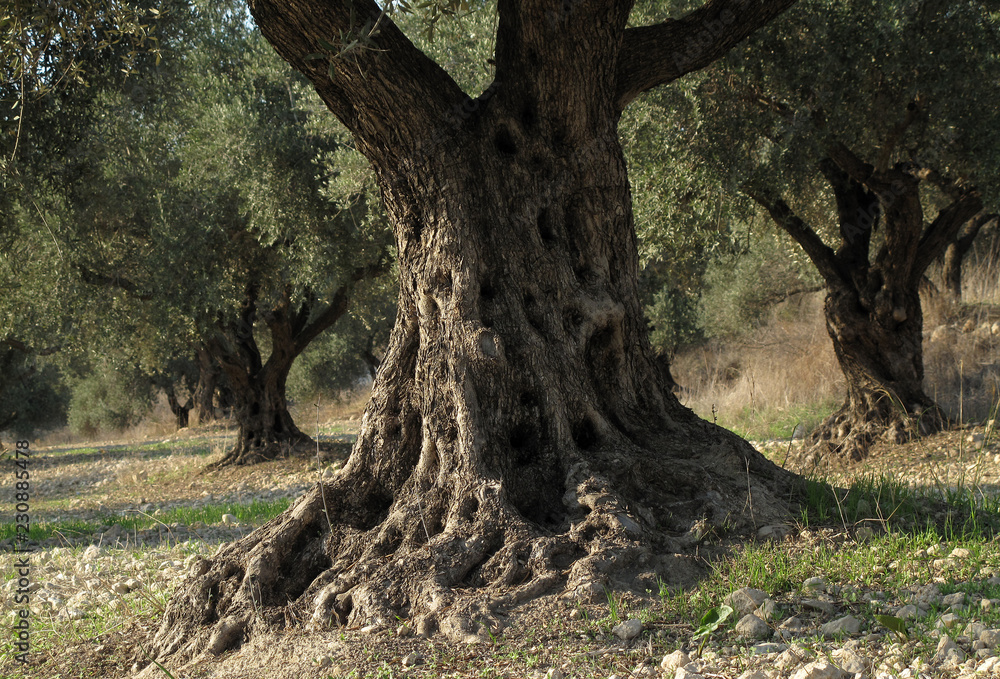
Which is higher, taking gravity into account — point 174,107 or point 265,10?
point 174,107

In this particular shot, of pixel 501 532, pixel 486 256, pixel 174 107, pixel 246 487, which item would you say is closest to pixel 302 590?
pixel 501 532

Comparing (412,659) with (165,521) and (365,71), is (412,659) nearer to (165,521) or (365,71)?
(365,71)

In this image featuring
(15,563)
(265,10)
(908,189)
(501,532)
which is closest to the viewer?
(501,532)

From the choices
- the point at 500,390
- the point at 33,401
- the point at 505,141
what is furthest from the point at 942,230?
the point at 33,401

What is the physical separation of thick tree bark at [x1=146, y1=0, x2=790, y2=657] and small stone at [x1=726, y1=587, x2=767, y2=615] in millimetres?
392

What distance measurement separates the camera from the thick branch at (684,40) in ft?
15.7

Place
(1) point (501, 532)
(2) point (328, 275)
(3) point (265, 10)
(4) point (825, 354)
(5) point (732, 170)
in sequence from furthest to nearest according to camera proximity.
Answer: (4) point (825, 354) → (2) point (328, 275) → (5) point (732, 170) → (3) point (265, 10) → (1) point (501, 532)

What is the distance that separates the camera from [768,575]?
3309mm

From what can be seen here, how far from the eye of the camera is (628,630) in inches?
119

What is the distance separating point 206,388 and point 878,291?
26190 mm

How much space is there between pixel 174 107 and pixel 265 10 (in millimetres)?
6401

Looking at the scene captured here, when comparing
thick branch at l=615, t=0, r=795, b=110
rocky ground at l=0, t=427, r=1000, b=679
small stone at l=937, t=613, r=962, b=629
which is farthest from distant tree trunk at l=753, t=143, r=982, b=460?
small stone at l=937, t=613, r=962, b=629

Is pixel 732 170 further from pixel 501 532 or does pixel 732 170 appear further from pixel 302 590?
pixel 302 590

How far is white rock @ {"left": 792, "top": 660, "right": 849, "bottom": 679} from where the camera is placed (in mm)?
2520
